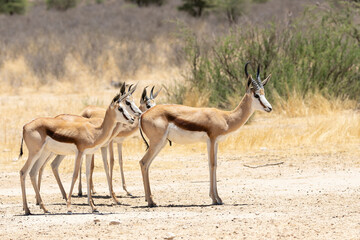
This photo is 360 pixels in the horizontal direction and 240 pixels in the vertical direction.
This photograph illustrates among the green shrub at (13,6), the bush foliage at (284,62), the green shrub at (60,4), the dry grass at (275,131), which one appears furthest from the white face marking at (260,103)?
the green shrub at (60,4)

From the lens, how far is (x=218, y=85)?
879 inches

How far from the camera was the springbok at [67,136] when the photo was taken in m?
9.63

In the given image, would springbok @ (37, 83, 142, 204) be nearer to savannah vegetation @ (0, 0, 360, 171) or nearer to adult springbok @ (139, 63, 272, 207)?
adult springbok @ (139, 63, 272, 207)

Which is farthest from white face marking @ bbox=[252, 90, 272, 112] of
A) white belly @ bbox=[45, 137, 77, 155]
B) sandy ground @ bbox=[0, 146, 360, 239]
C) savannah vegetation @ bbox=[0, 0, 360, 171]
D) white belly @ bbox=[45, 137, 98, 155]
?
savannah vegetation @ bbox=[0, 0, 360, 171]

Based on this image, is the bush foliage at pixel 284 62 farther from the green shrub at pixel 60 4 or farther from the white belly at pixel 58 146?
the green shrub at pixel 60 4

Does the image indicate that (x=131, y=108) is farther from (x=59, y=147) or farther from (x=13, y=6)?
(x=13, y=6)

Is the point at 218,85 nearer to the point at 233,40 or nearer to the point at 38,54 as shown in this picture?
the point at 233,40

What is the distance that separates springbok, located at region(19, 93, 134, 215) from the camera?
9633mm

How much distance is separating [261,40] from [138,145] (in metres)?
7.44

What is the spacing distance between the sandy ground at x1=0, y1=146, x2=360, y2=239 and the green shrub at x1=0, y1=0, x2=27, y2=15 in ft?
113

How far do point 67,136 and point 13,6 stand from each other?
3930cm

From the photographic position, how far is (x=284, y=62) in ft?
71.0

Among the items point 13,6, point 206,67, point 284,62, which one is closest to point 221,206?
point 284,62

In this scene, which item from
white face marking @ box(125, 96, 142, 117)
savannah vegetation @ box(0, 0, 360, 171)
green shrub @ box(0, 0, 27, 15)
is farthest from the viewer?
green shrub @ box(0, 0, 27, 15)
